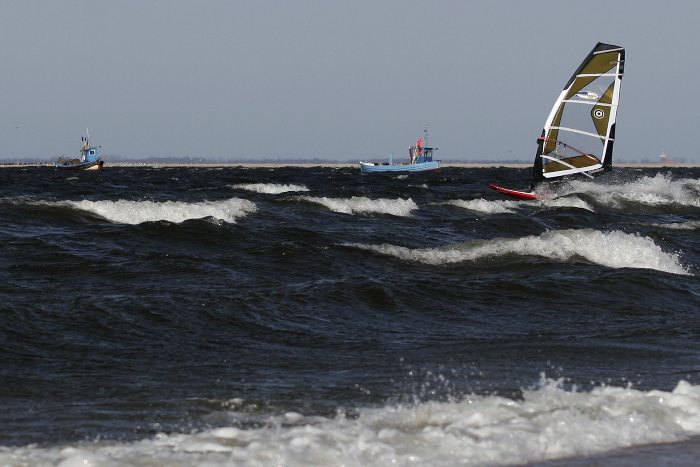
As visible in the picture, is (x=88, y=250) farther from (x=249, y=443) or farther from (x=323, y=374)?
(x=249, y=443)

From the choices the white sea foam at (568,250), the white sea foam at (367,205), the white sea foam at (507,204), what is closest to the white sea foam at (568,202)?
the white sea foam at (507,204)

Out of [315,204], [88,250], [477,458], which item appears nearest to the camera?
[477,458]

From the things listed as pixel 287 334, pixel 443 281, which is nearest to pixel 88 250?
pixel 443 281

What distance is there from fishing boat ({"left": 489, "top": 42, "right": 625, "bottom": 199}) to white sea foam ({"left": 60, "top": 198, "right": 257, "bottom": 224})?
1321cm

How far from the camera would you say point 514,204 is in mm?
36062

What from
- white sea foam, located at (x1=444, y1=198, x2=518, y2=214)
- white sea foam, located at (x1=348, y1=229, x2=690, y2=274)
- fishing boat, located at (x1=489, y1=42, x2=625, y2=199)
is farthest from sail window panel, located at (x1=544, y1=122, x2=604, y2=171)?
white sea foam, located at (x1=348, y1=229, x2=690, y2=274)

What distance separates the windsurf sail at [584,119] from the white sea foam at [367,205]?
19.1 feet

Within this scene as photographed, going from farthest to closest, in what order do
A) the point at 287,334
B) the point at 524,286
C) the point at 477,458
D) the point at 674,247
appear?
the point at 674,247 → the point at 524,286 → the point at 287,334 → the point at 477,458

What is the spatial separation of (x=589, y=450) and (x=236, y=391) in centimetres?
288

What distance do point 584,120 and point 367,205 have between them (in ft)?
29.5

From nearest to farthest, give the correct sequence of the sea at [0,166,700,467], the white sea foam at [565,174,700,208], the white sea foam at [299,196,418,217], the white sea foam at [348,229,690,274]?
the sea at [0,166,700,467] < the white sea foam at [348,229,690,274] < the white sea foam at [299,196,418,217] < the white sea foam at [565,174,700,208]

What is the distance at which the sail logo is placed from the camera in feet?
118

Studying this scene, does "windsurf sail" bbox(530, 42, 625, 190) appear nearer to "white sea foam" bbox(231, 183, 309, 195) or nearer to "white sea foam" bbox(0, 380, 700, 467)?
"white sea foam" bbox(231, 183, 309, 195)

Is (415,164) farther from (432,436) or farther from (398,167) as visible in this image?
(432,436)
